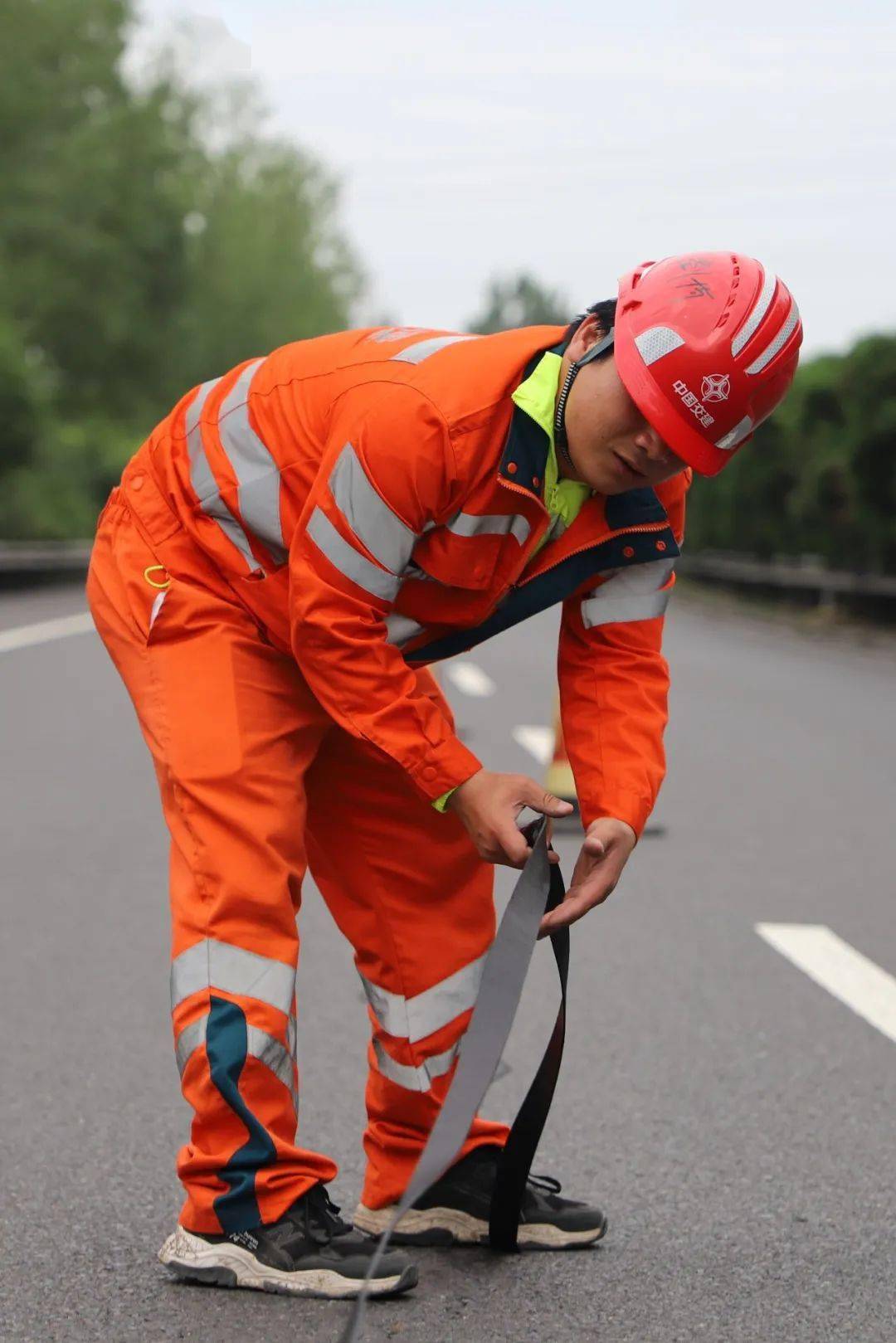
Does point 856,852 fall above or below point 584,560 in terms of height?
below

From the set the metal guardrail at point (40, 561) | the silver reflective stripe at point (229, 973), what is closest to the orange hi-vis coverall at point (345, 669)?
the silver reflective stripe at point (229, 973)

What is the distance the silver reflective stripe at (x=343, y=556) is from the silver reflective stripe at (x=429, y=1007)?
82 cm

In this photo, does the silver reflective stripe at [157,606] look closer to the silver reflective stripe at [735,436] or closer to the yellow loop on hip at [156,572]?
the yellow loop on hip at [156,572]

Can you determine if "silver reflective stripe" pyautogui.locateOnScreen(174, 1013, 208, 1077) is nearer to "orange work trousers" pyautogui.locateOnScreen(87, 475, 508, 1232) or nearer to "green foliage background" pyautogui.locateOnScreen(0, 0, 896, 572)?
"orange work trousers" pyautogui.locateOnScreen(87, 475, 508, 1232)

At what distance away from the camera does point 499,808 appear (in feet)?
10.4

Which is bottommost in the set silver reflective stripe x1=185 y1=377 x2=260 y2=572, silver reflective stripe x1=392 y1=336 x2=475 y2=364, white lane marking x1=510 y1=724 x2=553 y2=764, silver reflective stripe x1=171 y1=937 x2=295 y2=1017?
white lane marking x1=510 y1=724 x2=553 y2=764

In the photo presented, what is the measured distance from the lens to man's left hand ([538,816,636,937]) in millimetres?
3252

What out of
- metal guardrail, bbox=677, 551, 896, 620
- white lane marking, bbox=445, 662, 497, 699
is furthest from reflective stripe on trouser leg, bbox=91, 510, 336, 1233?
metal guardrail, bbox=677, 551, 896, 620

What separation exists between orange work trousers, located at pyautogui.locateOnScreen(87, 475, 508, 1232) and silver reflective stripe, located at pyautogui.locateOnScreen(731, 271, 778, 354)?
82 centimetres

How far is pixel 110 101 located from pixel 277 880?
4513cm

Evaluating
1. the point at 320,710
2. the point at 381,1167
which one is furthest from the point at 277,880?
the point at 381,1167

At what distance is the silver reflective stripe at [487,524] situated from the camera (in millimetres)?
3209

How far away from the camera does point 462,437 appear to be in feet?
10.2

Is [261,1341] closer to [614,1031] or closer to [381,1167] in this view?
[381,1167]
